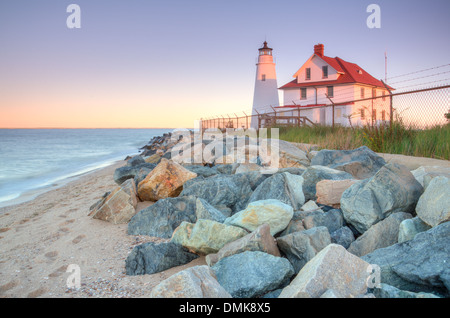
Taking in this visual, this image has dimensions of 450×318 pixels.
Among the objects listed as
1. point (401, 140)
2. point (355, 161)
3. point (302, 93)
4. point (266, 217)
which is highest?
point (302, 93)

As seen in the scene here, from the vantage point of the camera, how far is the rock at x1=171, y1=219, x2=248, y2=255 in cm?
304

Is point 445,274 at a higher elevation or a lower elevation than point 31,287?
higher

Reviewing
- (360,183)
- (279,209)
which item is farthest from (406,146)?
(279,209)

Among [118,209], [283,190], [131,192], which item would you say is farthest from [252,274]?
[131,192]

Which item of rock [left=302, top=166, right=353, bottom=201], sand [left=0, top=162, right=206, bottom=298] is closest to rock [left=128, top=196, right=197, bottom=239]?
sand [left=0, top=162, right=206, bottom=298]

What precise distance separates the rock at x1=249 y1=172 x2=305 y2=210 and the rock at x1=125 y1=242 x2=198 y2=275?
1.34 meters

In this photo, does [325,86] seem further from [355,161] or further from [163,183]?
[163,183]

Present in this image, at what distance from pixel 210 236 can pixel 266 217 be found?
60 cm

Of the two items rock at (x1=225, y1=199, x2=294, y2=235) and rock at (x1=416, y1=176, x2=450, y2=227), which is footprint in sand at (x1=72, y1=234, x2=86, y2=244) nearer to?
rock at (x1=225, y1=199, x2=294, y2=235)

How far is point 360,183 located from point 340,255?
1.74 m

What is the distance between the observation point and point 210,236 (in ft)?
10.00

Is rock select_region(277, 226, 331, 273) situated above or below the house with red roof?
below
